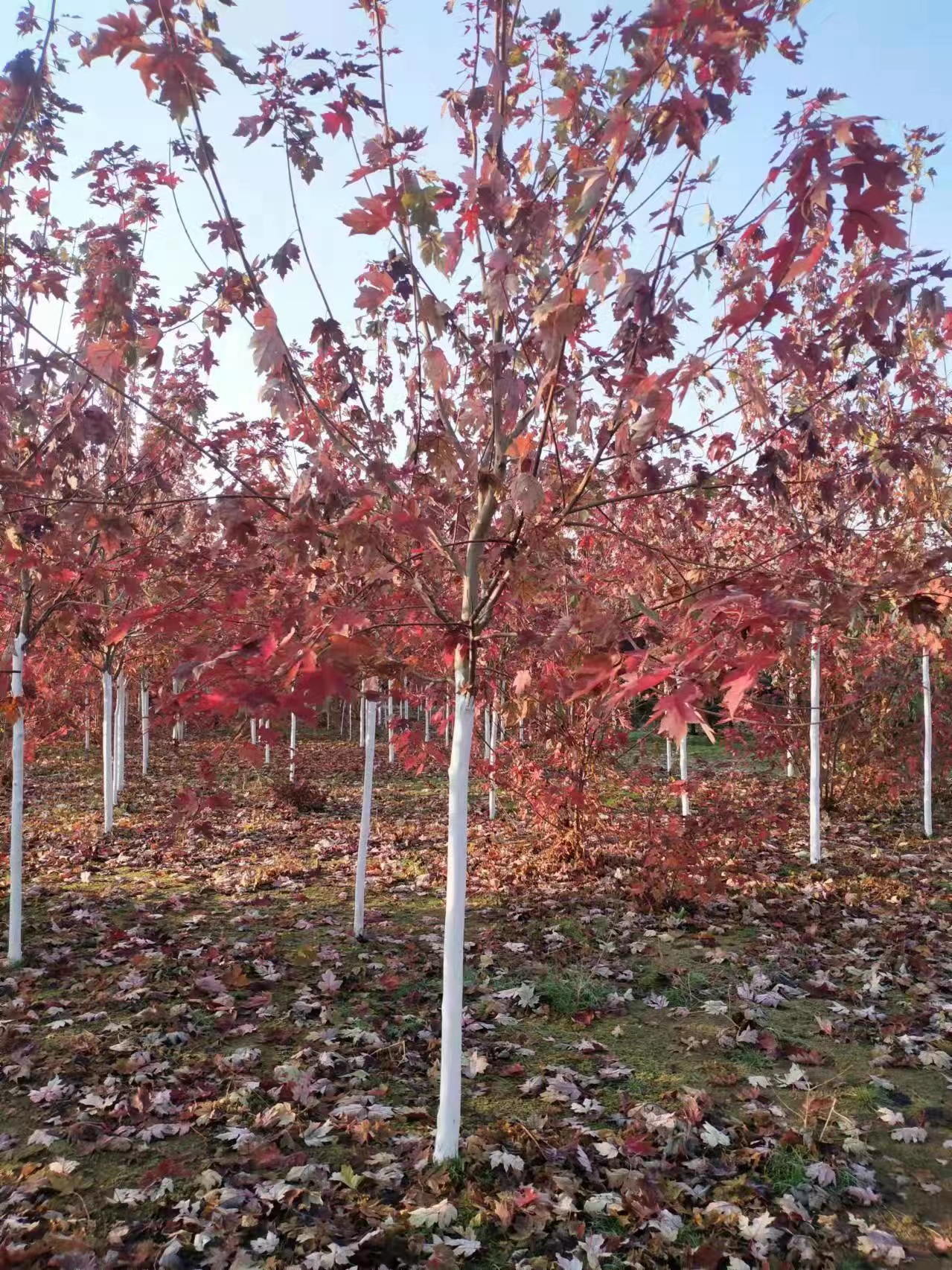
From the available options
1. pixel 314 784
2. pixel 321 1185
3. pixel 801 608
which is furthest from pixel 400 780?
pixel 801 608

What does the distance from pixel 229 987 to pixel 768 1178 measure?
126 inches

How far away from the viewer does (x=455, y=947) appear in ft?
10.3

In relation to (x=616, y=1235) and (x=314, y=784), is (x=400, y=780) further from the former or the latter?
(x=616, y=1235)

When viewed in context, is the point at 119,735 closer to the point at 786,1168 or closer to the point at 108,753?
the point at 108,753

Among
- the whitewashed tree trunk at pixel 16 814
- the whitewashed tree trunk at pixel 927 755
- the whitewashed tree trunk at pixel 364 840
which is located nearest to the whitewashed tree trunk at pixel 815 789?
the whitewashed tree trunk at pixel 927 755

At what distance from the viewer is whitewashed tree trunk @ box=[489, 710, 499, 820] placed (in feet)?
25.2

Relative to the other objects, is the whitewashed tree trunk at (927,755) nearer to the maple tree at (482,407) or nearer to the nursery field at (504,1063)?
the nursery field at (504,1063)

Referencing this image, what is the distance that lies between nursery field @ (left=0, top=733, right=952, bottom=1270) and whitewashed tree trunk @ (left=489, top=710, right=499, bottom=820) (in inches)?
36.5

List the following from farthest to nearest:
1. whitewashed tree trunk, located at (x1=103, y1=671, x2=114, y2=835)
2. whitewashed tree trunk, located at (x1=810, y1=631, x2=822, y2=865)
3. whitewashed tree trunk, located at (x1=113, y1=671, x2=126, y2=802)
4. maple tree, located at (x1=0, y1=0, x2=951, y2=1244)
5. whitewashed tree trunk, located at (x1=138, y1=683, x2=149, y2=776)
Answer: whitewashed tree trunk, located at (x1=138, y1=683, x2=149, y2=776) < whitewashed tree trunk, located at (x1=113, y1=671, x2=126, y2=802) < whitewashed tree trunk, located at (x1=103, y1=671, x2=114, y2=835) < whitewashed tree trunk, located at (x1=810, y1=631, x2=822, y2=865) < maple tree, located at (x1=0, y1=0, x2=951, y2=1244)

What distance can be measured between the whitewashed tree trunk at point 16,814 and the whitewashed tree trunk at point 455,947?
11.3 ft

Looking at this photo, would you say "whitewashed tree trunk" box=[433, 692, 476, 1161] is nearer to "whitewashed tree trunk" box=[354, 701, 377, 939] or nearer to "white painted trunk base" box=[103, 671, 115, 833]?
"whitewashed tree trunk" box=[354, 701, 377, 939]

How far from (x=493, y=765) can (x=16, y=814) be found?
13.2 feet

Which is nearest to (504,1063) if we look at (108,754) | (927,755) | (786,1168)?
(786,1168)

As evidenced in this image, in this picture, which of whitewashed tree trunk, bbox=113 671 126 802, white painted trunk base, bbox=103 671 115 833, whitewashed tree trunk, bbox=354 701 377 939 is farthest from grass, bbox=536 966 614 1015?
whitewashed tree trunk, bbox=113 671 126 802
